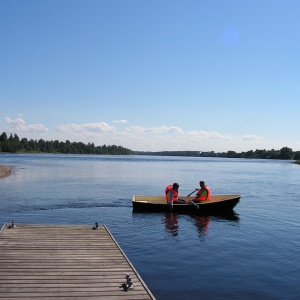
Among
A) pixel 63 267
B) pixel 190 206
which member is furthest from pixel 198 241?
pixel 63 267

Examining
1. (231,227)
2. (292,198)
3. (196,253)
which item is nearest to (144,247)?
(196,253)

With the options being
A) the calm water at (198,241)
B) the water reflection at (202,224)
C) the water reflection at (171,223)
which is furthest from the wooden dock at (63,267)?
the water reflection at (202,224)

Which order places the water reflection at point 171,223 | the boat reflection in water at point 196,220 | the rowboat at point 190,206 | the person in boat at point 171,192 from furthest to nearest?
the person in boat at point 171,192 → the rowboat at point 190,206 → the boat reflection in water at point 196,220 → the water reflection at point 171,223

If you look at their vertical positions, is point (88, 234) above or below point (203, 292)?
above

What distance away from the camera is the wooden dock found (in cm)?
840

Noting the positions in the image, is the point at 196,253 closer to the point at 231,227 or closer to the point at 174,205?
the point at 231,227

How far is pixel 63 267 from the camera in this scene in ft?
33.3

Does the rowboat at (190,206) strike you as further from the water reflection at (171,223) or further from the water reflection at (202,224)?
the water reflection at (202,224)

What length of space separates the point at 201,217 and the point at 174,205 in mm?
1889

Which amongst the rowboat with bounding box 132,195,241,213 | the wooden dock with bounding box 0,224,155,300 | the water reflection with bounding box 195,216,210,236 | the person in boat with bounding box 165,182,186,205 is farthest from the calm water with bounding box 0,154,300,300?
the wooden dock with bounding box 0,224,155,300

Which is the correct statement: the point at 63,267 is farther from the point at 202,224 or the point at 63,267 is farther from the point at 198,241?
the point at 202,224

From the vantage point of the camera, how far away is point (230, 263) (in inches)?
562

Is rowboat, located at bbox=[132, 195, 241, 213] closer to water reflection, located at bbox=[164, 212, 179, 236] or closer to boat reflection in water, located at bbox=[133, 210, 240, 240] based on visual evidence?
boat reflection in water, located at bbox=[133, 210, 240, 240]

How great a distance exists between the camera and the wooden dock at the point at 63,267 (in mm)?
8398
